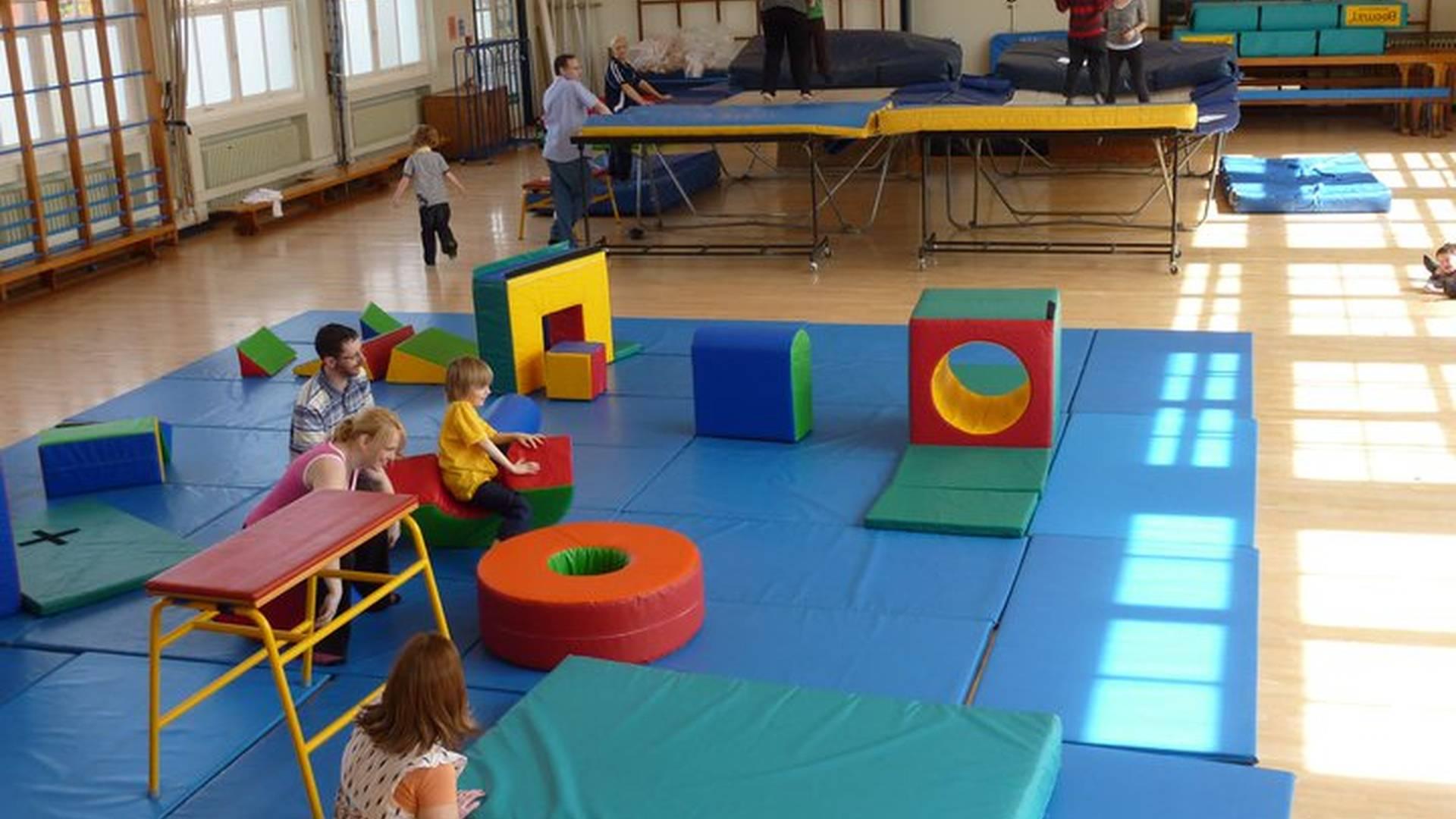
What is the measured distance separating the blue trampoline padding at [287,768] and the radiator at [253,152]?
9513 mm

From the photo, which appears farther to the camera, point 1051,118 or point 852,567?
point 1051,118

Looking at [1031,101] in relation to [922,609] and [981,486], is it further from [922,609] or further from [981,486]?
[922,609]

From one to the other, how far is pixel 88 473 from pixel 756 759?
4169 mm

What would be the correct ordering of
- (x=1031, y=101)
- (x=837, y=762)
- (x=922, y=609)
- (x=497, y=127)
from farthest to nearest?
(x=497, y=127), (x=1031, y=101), (x=922, y=609), (x=837, y=762)

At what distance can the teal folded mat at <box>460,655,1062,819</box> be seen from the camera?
13.4 feet

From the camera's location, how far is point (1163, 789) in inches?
171

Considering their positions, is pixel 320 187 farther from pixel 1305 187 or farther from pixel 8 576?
pixel 8 576

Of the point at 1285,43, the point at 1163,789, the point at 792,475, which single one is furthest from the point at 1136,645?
the point at 1285,43

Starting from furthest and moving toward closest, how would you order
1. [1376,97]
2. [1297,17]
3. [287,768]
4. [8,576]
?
[1297,17] < [1376,97] < [8,576] < [287,768]

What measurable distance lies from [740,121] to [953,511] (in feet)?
17.9

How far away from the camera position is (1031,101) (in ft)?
38.9

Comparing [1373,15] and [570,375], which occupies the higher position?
[1373,15]

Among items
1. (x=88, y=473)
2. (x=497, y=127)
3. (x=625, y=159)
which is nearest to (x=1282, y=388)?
(x=88, y=473)

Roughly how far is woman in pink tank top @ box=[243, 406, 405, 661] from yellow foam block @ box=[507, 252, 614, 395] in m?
2.99
